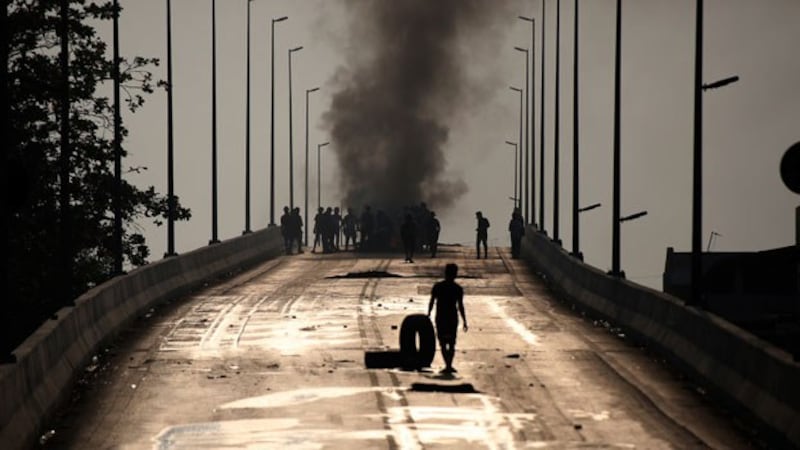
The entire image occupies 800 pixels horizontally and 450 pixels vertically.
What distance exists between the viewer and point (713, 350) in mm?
25375

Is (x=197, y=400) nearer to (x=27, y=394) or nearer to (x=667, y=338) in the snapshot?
(x=27, y=394)

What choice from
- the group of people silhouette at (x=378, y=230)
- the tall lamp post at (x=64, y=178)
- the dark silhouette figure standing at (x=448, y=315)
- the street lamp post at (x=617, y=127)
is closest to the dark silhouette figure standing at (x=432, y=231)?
the group of people silhouette at (x=378, y=230)

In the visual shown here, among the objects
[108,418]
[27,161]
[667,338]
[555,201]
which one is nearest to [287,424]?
[108,418]

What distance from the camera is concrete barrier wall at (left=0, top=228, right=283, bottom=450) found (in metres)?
20.1

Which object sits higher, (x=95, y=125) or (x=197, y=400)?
(x=95, y=125)

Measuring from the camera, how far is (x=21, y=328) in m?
44.0

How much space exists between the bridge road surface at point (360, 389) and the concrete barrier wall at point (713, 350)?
0.34 m

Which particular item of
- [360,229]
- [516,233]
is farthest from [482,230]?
[360,229]

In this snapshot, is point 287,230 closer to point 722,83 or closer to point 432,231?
point 432,231

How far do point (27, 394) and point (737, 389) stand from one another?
7.47m

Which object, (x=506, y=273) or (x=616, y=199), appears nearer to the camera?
(x=616, y=199)

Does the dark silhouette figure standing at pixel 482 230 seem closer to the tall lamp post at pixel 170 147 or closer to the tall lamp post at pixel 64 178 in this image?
the tall lamp post at pixel 170 147

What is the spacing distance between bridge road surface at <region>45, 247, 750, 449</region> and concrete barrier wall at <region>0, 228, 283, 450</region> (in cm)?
33

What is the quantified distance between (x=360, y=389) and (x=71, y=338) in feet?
13.3
